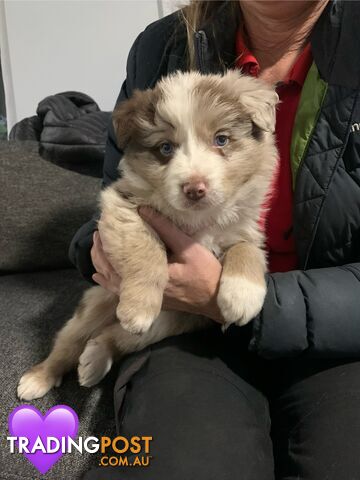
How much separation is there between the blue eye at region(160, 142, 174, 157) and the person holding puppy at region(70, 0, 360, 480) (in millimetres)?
247

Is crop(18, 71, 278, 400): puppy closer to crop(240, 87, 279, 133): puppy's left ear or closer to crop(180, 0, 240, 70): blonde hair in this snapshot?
crop(240, 87, 279, 133): puppy's left ear

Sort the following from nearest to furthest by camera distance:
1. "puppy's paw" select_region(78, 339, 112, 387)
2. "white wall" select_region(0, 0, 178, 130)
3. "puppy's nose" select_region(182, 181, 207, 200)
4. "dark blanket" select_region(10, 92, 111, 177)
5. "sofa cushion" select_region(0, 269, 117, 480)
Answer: "puppy's nose" select_region(182, 181, 207, 200) → "sofa cushion" select_region(0, 269, 117, 480) → "puppy's paw" select_region(78, 339, 112, 387) → "dark blanket" select_region(10, 92, 111, 177) → "white wall" select_region(0, 0, 178, 130)

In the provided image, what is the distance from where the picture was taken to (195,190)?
1542 mm

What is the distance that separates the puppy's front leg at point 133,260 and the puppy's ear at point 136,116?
27 centimetres

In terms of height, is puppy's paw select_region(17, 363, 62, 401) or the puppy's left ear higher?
the puppy's left ear

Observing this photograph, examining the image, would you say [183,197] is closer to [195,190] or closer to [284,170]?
[195,190]

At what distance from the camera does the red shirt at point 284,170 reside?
6.39ft

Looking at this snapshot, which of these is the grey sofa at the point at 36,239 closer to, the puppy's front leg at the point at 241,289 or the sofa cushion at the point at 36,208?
the sofa cushion at the point at 36,208

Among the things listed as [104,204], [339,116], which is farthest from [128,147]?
[339,116]

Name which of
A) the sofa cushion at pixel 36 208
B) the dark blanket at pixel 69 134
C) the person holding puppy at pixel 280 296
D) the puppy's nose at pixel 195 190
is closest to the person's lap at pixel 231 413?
the person holding puppy at pixel 280 296

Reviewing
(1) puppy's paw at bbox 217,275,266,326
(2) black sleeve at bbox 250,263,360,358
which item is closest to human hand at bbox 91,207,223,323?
(1) puppy's paw at bbox 217,275,266,326

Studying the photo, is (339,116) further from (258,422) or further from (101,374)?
(101,374)

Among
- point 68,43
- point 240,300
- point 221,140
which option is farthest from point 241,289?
point 68,43

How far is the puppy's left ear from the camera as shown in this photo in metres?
1.73
